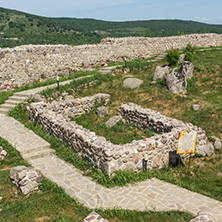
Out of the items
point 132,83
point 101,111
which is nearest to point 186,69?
point 132,83

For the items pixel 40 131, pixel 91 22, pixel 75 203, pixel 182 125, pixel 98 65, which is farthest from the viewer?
pixel 91 22

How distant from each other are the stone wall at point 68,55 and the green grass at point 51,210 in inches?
498

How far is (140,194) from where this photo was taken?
7766mm

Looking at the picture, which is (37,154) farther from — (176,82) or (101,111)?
(176,82)

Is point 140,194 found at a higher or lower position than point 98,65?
lower

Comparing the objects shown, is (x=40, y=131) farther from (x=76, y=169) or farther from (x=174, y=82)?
(x=174, y=82)

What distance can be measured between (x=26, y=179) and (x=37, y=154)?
8.25ft

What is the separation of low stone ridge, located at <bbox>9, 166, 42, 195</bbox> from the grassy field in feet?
1.77

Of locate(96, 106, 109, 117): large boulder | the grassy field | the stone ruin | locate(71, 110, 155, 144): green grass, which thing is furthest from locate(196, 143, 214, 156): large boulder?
locate(96, 106, 109, 117): large boulder

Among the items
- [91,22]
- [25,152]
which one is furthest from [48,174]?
[91,22]

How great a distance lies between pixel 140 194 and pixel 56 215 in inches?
101

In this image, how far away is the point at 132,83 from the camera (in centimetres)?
1834

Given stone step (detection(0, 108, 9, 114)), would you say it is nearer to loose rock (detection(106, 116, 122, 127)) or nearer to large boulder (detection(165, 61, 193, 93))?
loose rock (detection(106, 116, 122, 127))

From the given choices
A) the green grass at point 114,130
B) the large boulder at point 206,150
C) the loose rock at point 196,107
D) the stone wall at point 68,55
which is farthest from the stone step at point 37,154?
the stone wall at point 68,55
